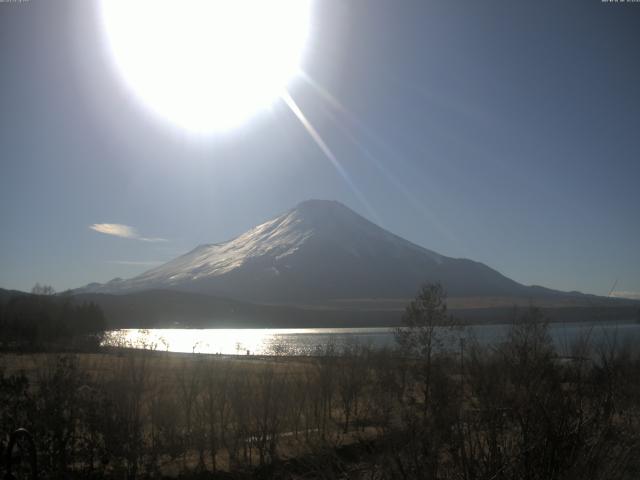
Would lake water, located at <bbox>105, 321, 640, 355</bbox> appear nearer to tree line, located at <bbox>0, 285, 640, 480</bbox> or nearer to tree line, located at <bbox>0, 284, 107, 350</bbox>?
tree line, located at <bbox>0, 285, 640, 480</bbox>

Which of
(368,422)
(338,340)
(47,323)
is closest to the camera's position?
(368,422)

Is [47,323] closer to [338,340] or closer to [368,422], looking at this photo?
[338,340]

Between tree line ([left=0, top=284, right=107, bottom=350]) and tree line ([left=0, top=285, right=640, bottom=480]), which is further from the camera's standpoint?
tree line ([left=0, top=284, right=107, bottom=350])

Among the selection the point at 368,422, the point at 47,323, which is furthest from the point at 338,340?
the point at 368,422

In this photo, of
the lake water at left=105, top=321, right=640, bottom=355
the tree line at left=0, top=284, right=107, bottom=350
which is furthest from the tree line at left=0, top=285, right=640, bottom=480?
the tree line at left=0, top=284, right=107, bottom=350

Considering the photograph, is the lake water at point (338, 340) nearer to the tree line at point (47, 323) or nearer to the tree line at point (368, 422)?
the tree line at point (368, 422)

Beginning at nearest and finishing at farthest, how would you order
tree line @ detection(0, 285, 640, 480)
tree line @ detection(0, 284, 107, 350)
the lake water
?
tree line @ detection(0, 285, 640, 480) → the lake water → tree line @ detection(0, 284, 107, 350)

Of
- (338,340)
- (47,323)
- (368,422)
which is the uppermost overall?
(47,323)

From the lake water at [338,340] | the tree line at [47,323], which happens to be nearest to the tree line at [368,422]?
the lake water at [338,340]

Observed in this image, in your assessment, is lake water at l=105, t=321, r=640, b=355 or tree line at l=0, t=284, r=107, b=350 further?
tree line at l=0, t=284, r=107, b=350

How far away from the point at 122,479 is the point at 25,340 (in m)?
→ 34.6

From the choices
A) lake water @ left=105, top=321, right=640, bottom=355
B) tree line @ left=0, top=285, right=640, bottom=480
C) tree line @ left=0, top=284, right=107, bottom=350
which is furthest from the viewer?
tree line @ left=0, top=284, right=107, bottom=350

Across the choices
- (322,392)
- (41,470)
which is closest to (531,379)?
(41,470)

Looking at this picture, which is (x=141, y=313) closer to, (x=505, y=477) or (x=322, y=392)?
(x=322, y=392)
